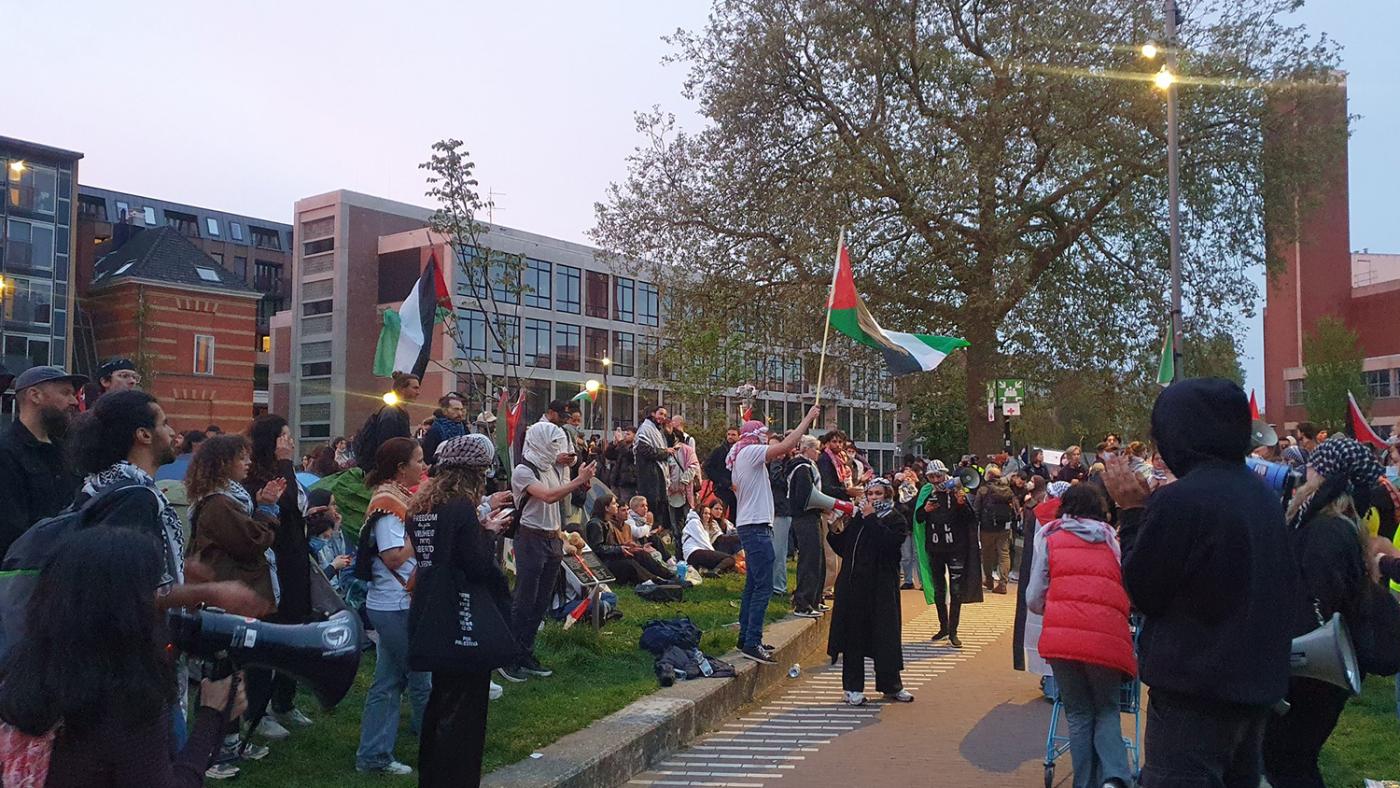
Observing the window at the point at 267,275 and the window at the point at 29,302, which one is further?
the window at the point at 267,275

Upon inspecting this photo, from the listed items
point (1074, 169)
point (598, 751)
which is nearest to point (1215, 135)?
point (1074, 169)

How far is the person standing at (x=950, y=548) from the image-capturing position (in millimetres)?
12867

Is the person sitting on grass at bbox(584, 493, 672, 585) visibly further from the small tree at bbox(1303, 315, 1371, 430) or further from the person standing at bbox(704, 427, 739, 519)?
the small tree at bbox(1303, 315, 1371, 430)

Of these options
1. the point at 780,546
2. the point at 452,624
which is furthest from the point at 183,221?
the point at 452,624

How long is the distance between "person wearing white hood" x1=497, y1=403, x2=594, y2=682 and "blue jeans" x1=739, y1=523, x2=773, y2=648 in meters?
1.88

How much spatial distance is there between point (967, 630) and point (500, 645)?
32.8 ft

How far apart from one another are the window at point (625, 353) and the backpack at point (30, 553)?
6767 cm

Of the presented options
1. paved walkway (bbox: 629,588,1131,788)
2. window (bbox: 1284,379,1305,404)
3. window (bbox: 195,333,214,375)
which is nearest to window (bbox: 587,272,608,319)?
window (bbox: 195,333,214,375)

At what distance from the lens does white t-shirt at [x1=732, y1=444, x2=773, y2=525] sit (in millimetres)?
10172

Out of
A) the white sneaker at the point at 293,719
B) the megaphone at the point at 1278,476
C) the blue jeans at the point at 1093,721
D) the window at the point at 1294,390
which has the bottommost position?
the white sneaker at the point at 293,719

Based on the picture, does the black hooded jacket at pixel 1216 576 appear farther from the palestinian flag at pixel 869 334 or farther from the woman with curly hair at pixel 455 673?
the palestinian flag at pixel 869 334

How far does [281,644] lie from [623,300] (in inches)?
2722

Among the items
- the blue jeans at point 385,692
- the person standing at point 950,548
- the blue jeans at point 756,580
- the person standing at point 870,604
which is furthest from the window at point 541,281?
the blue jeans at point 385,692

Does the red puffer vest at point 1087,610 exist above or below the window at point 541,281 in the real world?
below
